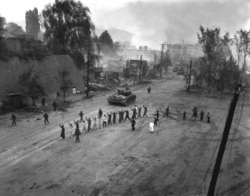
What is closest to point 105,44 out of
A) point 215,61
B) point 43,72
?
point 215,61

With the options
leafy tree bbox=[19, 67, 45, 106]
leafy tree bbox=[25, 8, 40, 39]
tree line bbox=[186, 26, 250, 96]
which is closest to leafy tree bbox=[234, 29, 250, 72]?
tree line bbox=[186, 26, 250, 96]

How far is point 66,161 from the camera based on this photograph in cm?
1427

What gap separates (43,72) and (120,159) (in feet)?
72.4

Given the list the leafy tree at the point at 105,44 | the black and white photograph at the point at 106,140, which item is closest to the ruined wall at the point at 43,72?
the black and white photograph at the point at 106,140

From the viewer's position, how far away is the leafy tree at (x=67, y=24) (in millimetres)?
45031

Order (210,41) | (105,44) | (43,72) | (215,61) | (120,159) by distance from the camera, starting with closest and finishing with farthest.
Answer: (120,159) → (43,72) → (215,61) → (210,41) → (105,44)

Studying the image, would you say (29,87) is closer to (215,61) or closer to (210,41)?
(215,61)

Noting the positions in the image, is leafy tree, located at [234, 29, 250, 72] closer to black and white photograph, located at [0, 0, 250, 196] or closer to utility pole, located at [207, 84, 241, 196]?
black and white photograph, located at [0, 0, 250, 196]

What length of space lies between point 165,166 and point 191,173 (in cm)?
150

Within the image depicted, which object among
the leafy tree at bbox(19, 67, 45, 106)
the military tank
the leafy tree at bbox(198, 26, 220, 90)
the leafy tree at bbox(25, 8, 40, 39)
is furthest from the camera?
the leafy tree at bbox(25, 8, 40, 39)

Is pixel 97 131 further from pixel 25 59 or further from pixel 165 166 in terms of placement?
pixel 25 59

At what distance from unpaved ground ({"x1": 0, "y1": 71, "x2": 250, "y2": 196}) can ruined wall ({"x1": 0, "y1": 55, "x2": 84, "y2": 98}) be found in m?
5.92

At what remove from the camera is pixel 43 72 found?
32844mm

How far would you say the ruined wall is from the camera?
89.9ft
